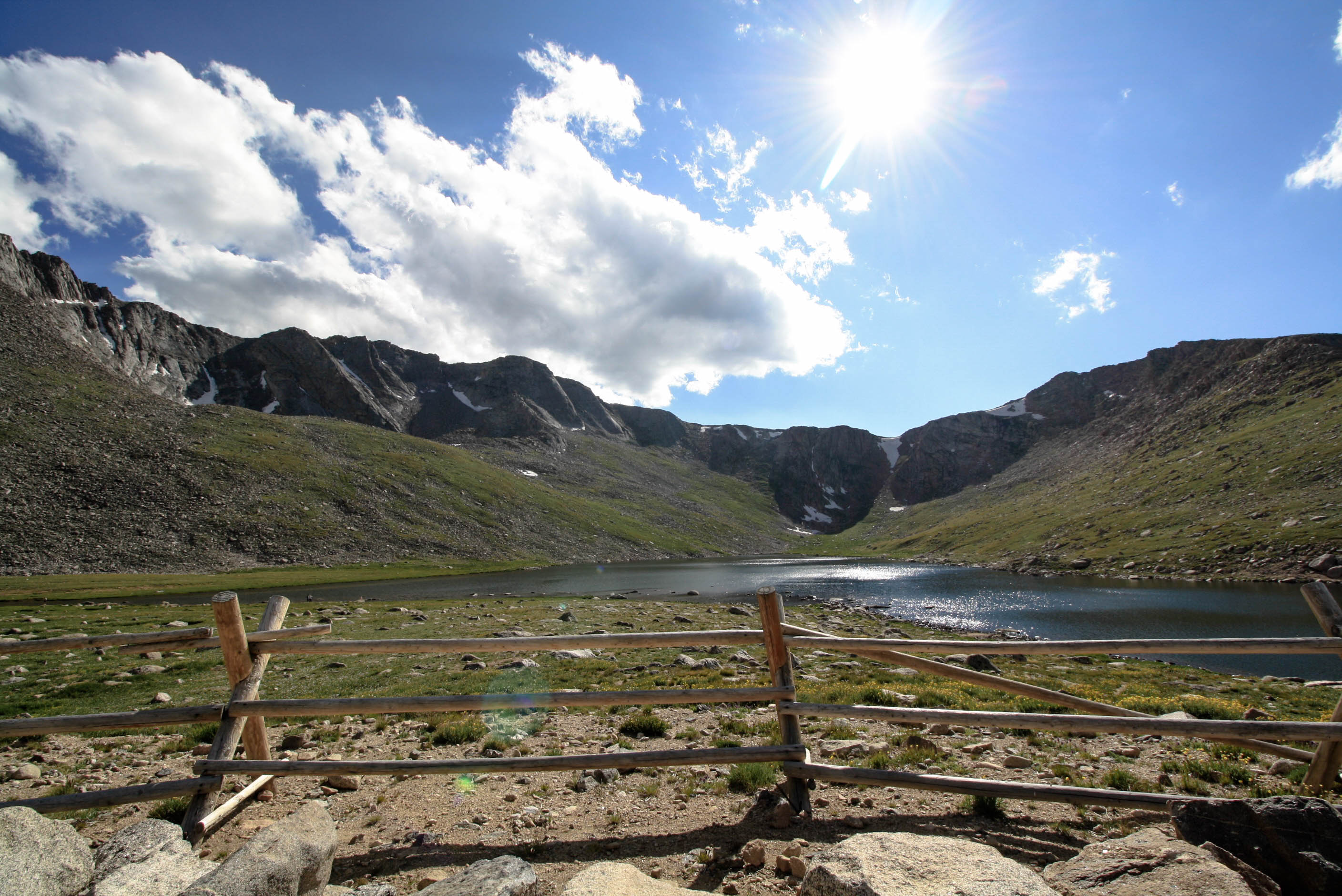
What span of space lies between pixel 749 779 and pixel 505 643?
400cm

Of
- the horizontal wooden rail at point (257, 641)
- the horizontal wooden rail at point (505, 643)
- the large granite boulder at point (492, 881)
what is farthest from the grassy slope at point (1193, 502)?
the horizontal wooden rail at point (257, 641)

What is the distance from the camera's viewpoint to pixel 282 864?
4527mm

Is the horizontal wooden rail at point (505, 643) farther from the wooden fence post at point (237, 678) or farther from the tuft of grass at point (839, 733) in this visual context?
the tuft of grass at point (839, 733)

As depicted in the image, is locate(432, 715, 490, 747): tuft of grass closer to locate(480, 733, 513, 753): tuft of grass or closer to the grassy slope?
locate(480, 733, 513, 753): tuft of grass

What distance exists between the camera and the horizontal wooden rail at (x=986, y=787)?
6.33 metres

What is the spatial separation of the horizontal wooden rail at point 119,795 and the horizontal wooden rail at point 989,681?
305 inches

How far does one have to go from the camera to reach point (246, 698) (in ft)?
25.1

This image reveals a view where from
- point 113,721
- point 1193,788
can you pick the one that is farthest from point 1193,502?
point 113,721

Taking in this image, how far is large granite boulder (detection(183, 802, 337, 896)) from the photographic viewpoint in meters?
4.21

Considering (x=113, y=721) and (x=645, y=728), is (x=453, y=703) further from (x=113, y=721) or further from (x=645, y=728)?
(x=113, y=721)

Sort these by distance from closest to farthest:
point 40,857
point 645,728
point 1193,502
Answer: point 40,857 < point 645,728 < point 1193,502

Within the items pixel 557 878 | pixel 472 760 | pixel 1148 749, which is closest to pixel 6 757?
pixel 472 760

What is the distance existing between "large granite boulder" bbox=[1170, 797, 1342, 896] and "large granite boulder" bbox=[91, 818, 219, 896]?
30.3 ft

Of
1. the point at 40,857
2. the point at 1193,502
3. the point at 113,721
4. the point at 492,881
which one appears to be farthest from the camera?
the point at 1193,502
